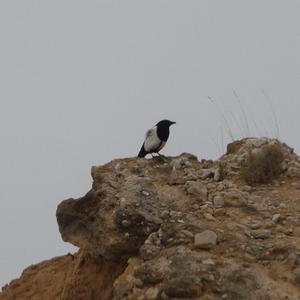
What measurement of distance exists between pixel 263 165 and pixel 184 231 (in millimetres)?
1590

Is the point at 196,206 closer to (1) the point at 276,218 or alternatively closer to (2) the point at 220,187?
(2) the point at 220,187

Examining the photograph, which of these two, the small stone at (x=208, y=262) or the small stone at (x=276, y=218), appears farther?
the small stone at (x=276, y=218)

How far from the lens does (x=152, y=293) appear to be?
6660mm

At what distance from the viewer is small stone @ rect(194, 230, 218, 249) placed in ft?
22.9

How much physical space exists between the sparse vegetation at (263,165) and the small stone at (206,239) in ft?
4.54

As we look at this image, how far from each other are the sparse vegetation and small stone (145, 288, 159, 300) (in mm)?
2139

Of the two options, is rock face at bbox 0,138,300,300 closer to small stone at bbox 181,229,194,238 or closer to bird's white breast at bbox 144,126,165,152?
small stone at bbox 181,229,194,238

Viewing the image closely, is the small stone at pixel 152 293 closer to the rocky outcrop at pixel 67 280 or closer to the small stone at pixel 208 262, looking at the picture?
the small stone at pixel 208 262

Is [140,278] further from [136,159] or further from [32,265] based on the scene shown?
[32,265]

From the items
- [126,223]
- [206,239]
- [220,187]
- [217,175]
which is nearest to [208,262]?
[206,239]

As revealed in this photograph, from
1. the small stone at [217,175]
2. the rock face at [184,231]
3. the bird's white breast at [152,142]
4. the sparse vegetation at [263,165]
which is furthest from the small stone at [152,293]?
the bird's white breast at [152,142]

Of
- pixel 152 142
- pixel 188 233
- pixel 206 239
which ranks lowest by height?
pixel 206 239

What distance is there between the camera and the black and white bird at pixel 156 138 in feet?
36.0

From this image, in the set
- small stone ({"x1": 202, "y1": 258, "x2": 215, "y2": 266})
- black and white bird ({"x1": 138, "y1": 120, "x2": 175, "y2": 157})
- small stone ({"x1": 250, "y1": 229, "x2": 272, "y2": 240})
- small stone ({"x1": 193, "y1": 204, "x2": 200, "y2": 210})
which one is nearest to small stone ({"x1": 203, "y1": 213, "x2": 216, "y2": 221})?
small stone ({"x1": 193, "y1": 204, "x2": 200, "y2": 210})
